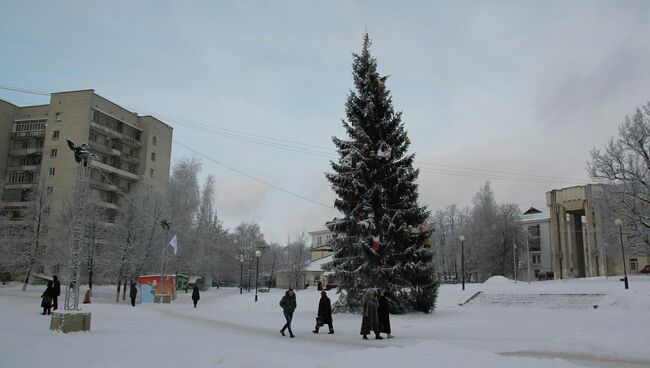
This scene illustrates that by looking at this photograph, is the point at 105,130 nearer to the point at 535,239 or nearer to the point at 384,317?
the point at 384,317

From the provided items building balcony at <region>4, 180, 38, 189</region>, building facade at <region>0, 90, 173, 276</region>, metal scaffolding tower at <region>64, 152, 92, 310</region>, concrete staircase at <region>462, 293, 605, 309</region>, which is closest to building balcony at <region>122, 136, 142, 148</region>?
building facade at <region>0, 90, 173, 276</region>

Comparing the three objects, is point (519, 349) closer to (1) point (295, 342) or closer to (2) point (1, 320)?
(1) point (295, 342)

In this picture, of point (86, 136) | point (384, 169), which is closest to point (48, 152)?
point (86, 136)

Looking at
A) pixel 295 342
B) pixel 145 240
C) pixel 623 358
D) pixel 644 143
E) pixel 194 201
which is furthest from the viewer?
pixel 194 201

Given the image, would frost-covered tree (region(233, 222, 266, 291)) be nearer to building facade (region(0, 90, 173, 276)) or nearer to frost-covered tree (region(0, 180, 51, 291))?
building facade (region(0, 90, 173, 276))

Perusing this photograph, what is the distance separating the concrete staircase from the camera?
27.8 meters

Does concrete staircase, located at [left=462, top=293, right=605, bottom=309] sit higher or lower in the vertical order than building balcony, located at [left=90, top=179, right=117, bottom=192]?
lower

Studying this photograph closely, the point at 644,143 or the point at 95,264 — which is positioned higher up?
the point at 644,143

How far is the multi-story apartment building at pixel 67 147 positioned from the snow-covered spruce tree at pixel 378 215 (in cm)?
4384

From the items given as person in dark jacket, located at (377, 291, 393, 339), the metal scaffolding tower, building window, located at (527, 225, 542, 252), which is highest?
building window, located at (527, 225, 542, 252)

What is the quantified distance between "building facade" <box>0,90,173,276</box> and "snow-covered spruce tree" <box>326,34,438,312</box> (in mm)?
42358

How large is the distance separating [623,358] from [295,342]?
8512 mm

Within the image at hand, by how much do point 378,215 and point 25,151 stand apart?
59969 mm

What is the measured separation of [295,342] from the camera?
589 inches
